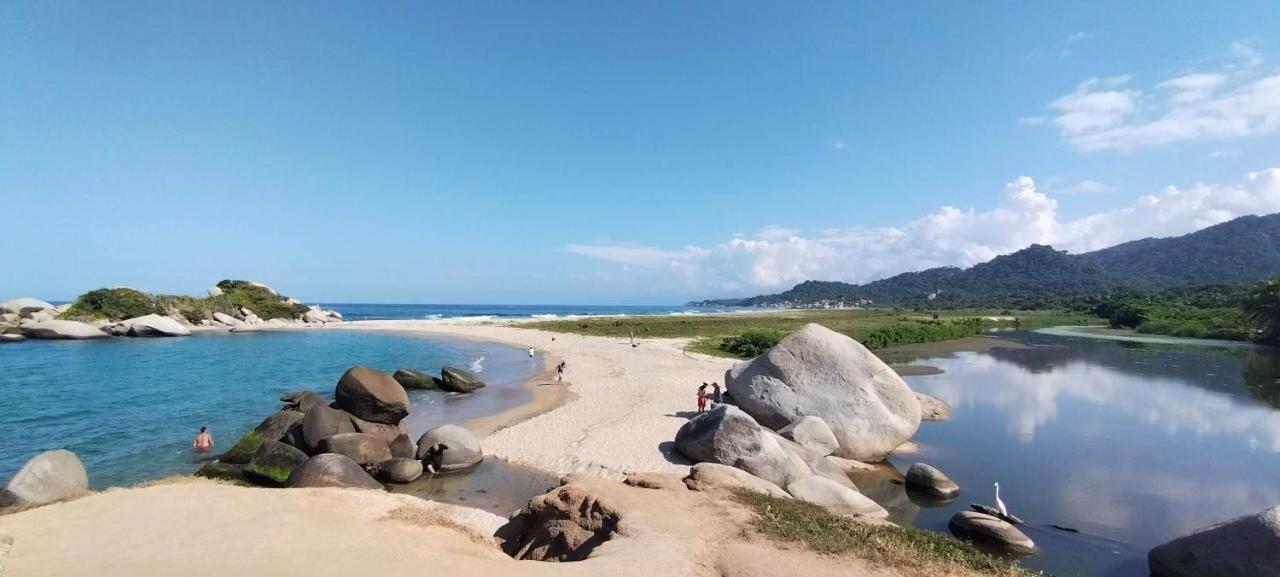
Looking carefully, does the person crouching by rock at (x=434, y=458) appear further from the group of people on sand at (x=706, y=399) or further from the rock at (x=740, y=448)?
the group of people on sand at (x=706, y=399)

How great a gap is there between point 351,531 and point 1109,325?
122 meters

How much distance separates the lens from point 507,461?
1789 cm

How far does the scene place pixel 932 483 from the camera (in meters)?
16.3

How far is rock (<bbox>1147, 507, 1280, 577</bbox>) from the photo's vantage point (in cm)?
971

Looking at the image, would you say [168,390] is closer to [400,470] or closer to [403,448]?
[403,448]

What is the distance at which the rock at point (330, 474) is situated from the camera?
1428 cm

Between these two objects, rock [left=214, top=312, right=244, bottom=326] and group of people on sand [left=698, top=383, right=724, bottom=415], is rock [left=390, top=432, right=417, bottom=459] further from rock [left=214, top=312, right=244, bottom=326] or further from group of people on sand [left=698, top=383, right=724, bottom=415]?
rock [left=214, top=312, right=244, bottom=326]

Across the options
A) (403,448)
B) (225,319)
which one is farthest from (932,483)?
(225,319)

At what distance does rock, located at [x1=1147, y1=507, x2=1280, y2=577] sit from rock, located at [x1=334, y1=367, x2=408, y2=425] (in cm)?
2069

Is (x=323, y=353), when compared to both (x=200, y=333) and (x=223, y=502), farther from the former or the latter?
(x=223, y=502)

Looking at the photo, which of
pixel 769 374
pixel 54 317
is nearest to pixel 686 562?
pixel 769 374

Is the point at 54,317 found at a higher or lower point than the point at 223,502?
higher

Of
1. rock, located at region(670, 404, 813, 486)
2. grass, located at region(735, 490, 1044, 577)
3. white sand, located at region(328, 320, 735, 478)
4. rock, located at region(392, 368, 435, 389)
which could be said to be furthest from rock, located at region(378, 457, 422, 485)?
rock, located at region(392, 368, 435, 389)

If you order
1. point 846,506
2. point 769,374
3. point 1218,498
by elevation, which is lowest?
point 1218,498
